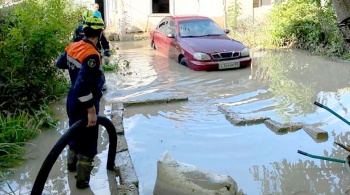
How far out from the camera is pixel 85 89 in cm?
449

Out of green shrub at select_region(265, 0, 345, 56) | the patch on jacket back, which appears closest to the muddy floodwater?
the patch on jacket back

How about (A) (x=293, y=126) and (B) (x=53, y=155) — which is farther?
(A) (x=293, y=126)

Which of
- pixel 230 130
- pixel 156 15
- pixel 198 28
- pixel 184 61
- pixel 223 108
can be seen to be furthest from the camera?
pixel 156 15

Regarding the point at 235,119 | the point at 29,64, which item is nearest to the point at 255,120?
the point at 235,119

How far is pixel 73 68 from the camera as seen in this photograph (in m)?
4.84

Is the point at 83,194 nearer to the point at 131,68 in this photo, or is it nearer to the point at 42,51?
the point at 42,51

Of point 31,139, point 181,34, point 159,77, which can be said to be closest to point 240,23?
point 181,34

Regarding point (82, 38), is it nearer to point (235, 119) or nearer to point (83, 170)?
point (83, 170)

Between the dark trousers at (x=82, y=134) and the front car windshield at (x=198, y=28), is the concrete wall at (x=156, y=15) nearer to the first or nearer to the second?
the front car windshield at (x=198, y=28)

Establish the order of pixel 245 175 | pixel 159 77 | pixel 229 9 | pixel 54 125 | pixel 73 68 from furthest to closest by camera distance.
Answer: pixel 229 9 → pixel 159 77 → pixel 54 125 → pixel 245 175 → pixel 73 68

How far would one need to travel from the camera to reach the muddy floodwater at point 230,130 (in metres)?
5.32

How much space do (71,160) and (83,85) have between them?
4.45 feet

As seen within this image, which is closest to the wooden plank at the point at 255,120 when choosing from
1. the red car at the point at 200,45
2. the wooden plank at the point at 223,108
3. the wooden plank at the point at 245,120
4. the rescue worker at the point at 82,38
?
the wooden plank at the point at 245,120

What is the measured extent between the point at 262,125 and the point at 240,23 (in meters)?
13.1
